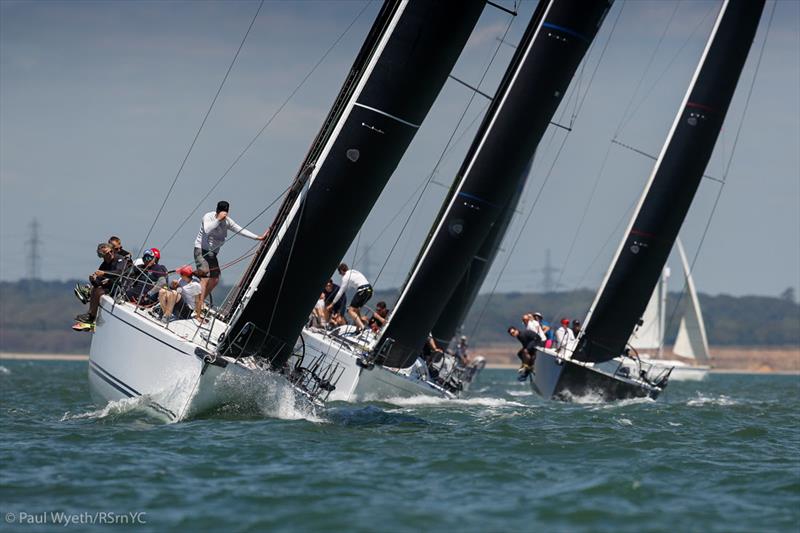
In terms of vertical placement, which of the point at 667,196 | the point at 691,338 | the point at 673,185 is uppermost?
the point at 673,185

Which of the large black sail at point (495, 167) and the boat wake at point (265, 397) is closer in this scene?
the boat wake at point (265, 397)

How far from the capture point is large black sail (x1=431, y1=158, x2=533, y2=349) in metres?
27.0

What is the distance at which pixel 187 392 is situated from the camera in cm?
1392

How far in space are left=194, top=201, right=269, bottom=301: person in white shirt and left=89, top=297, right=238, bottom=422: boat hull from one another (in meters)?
0.97

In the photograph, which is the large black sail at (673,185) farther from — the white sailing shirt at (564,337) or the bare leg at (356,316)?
the bare leg at (356,316)

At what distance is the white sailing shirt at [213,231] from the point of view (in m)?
15.0

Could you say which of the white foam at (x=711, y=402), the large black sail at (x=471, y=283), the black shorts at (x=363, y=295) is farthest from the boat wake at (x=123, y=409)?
the white foam at (x=711, y=402)

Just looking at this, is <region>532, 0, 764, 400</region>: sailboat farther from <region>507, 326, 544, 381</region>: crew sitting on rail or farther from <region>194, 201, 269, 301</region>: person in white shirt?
<region>194, 201, 269, 301</region>: person in white shirt

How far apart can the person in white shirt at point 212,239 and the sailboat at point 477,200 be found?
4.92 m

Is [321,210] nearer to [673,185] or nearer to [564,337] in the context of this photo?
[673,185]

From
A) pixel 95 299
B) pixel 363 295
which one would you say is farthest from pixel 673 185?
pixel 95 299

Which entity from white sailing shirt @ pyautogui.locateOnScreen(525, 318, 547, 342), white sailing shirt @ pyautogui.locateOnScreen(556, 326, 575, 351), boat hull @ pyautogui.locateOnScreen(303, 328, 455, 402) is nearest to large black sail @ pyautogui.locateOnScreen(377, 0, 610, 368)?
boat hull @ pyautogui.locateOnScreen(303, 328, 455, 402)

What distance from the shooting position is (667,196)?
24859 millimetres

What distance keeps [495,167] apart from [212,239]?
6.57 meters
